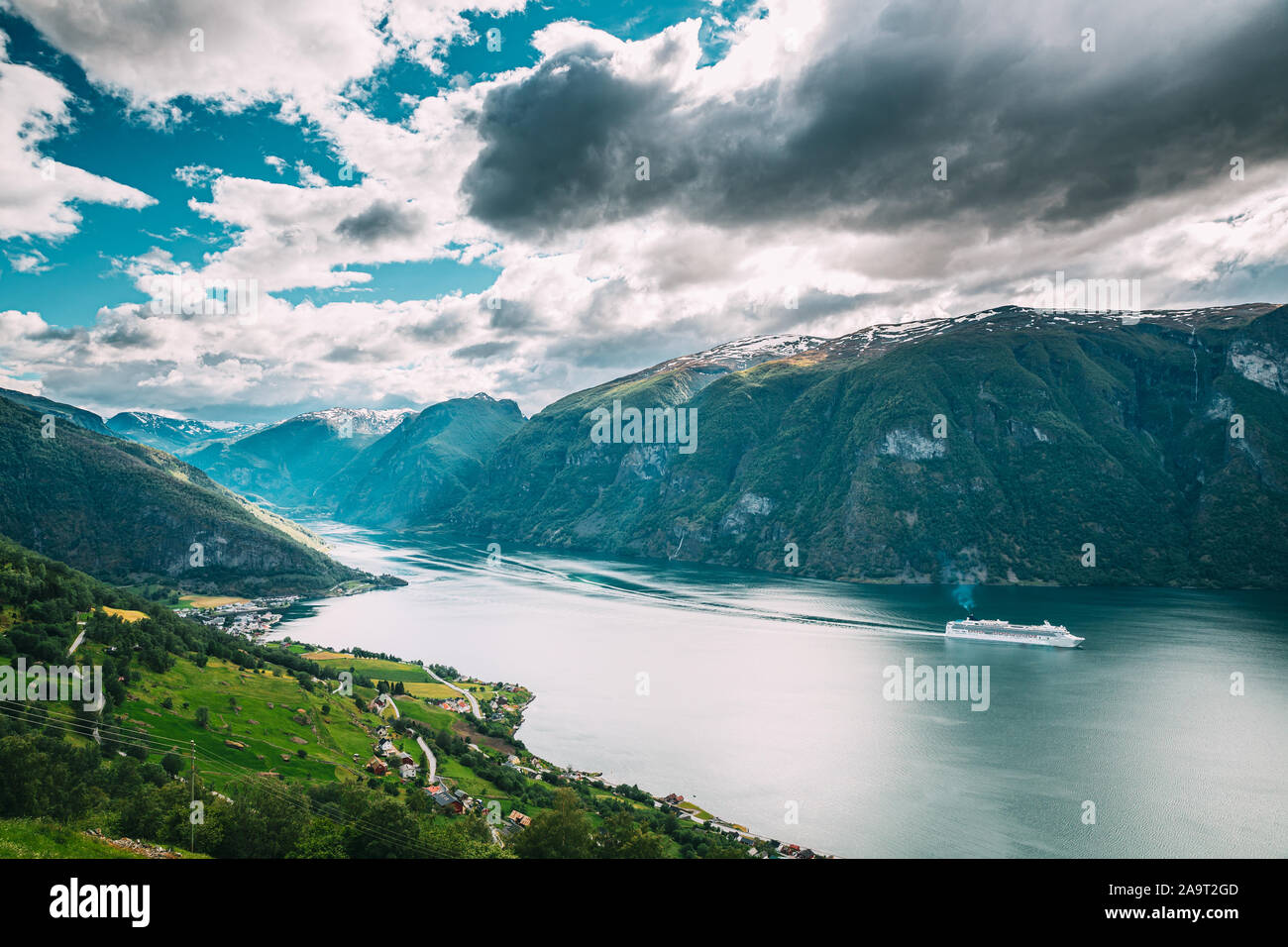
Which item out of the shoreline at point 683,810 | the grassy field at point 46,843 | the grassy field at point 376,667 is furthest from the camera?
the grassy field at point 376,667

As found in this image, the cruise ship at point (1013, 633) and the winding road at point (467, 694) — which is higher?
the cruise ship at point (1013, 633)

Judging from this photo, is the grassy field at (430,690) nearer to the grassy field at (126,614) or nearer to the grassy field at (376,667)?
the grassy field at (376,667)

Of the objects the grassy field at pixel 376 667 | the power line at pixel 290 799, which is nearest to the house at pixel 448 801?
the power line at pixel 290 799

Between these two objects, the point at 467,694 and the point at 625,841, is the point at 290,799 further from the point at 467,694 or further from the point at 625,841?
the point at 467,694

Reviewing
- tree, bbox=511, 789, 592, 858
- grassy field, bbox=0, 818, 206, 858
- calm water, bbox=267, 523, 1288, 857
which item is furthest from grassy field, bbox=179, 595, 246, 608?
grassy field, bbox=0, 818, 206, 858

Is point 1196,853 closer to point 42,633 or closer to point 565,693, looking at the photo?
point 565,693

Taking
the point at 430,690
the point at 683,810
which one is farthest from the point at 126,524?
the point at 683,810
